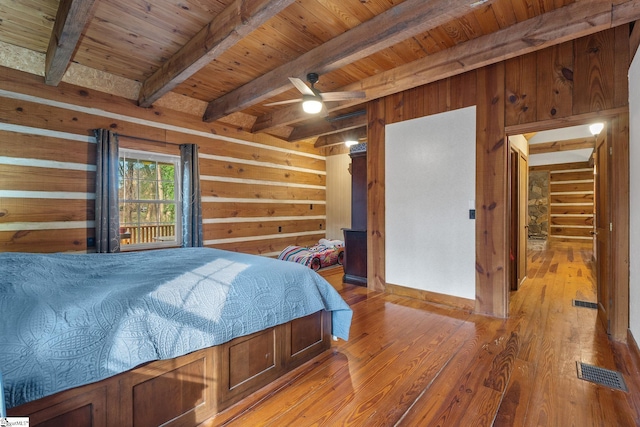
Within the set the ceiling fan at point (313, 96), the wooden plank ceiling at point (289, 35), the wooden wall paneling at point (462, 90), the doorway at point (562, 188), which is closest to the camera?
the wooden plank ceiling at point (289, 35)

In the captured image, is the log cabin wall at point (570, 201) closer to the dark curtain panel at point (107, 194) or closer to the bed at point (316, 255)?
the bed at point (316, 255)

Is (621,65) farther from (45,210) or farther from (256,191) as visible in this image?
(45,210)

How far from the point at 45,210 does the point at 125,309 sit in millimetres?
2916

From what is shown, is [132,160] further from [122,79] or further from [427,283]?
[427,283]

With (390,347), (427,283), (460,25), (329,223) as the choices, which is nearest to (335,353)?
(390,347)

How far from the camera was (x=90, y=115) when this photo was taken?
366 centimetres

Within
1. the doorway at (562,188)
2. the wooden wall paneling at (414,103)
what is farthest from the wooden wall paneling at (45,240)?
the doorway at (562,188)

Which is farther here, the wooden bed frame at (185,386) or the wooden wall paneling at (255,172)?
the wooden wall paneling at (255,172)

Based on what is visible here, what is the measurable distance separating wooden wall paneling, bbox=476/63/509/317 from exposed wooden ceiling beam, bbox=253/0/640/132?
1.52 feet

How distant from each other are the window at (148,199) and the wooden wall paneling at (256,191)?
0.50 m

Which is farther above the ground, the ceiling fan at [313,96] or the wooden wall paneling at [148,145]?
Answer: the ceiling fan at [313,96]

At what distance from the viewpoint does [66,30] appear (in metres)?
2.30

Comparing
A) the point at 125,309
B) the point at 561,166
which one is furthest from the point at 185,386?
the point at 561,166

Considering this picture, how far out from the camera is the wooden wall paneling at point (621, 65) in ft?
8.54
